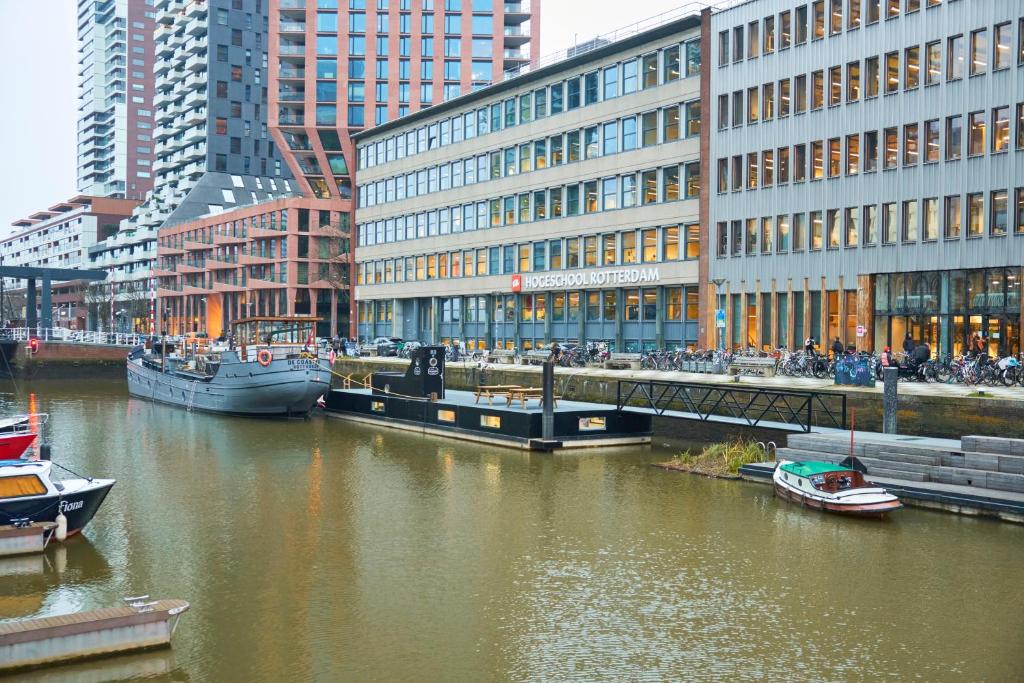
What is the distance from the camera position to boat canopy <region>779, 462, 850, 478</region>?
25969 mm

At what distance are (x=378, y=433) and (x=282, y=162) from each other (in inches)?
4584

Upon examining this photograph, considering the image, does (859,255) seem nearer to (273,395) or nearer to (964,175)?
(964,175)

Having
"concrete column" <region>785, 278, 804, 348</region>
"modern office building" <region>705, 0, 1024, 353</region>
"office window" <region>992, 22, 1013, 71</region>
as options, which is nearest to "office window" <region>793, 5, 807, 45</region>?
"modern office building" <region>705, 0, 1024, 353</region>

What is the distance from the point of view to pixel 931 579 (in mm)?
19469

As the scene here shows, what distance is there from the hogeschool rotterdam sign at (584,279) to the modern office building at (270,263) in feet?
112

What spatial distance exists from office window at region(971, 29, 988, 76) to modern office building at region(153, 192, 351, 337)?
69.2m

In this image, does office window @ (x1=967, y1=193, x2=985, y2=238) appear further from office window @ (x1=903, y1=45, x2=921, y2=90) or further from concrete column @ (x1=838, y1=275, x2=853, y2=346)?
concrete column @ (x1=838, y1=275, x2=853, y2=346)

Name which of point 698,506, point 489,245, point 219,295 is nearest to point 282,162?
point 219,295

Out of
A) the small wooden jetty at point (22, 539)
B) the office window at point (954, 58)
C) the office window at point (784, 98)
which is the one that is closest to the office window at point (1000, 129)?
the office window at point (954, 58)

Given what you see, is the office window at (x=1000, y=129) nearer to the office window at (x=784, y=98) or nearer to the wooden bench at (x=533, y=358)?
the office window at (x=784, y=98)

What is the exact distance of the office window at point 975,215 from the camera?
48375 millimetres

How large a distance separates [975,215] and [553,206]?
32140mm

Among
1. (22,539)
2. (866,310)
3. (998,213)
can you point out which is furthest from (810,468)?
(866,310)

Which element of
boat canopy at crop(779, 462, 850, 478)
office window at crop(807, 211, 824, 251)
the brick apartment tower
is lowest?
boat canopy at crop(779, 462, 850, 478)
